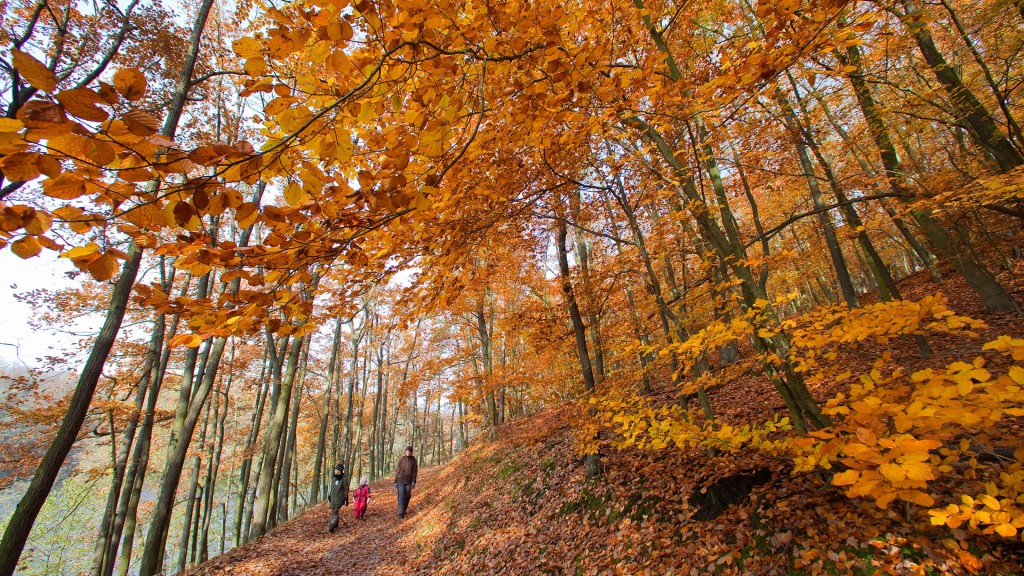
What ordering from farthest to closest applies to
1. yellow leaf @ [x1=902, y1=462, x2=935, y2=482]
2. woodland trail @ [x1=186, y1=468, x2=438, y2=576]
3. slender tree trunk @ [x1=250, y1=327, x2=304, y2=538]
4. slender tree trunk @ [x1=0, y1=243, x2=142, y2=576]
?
slender tree trunk @ [x1=250, y1=327, x2=304, y2=538]
woodland trail @ [x1=186, y1=468, x2=438, y2=576]
slender tree trunk @ [x1=0, y1=243, x2=142, y2=576]
yellow leaf @ [x1=902, y1=462, x2=935, y2=482]

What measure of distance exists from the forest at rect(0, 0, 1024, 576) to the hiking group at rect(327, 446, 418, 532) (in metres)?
0.44

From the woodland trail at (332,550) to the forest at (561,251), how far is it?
0.33 feet

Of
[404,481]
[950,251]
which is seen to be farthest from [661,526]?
[950,251]

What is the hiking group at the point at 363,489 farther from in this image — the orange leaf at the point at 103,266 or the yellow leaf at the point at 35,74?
the yellow leaf at the point at 35,74

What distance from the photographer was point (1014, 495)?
210 centimetres

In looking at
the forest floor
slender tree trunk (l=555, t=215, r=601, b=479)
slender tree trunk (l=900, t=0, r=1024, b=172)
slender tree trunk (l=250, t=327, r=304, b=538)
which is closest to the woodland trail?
the forest floor

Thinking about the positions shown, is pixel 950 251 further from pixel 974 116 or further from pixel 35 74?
pixel 35 74

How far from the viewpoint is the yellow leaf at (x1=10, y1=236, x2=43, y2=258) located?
39.2 inches

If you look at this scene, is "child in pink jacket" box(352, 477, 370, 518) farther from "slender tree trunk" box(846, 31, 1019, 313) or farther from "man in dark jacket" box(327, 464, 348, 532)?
"slender tree trunk" box(846, 31, 1019, 313)

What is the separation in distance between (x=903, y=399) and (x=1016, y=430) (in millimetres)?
2702

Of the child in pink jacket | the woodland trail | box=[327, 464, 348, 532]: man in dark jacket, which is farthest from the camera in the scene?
the child in pink jacket

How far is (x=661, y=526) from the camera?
4.50 m

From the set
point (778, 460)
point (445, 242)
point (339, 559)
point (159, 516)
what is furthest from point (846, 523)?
point (159, 516)

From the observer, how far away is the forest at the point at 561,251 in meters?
1.33
